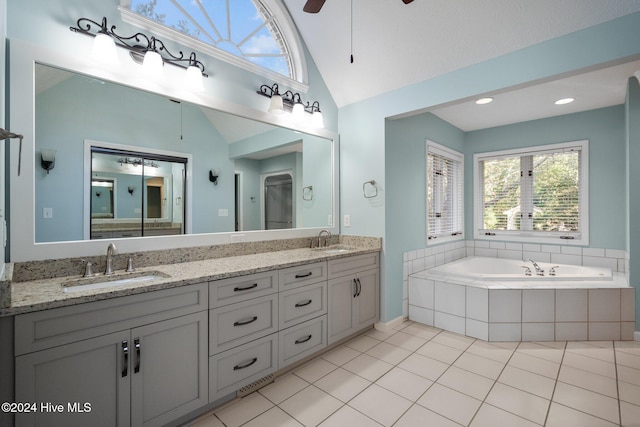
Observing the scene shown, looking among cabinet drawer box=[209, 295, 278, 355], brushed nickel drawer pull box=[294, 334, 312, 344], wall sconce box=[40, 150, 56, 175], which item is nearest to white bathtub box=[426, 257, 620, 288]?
brushed nickel drawer pull box=[294, 334, 312, 344]

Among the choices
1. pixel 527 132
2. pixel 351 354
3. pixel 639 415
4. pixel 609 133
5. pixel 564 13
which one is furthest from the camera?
pixel 527 132

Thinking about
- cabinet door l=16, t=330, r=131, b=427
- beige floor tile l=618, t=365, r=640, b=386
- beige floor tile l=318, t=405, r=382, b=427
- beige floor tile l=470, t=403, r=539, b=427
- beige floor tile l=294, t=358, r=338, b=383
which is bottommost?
beige floor tile l=294, t=358, r=338, b=383

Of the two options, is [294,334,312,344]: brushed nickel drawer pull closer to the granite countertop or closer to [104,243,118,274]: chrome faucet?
the granite countertop

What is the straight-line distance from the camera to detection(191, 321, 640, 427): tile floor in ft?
5.62

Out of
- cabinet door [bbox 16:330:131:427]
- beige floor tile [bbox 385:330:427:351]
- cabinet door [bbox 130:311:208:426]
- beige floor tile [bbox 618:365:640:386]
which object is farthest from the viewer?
beige floor tile [bbox 385:330:427:351]

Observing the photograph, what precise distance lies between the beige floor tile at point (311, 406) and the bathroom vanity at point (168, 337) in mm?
236

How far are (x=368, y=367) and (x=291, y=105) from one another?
238 centimetres

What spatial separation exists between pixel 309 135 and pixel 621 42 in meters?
2.35

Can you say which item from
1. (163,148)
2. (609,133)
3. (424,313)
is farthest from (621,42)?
(163,148)

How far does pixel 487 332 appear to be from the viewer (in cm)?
273

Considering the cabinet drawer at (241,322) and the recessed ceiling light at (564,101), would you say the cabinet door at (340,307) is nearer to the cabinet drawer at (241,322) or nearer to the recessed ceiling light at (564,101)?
the cabinet drawer at (241,322)

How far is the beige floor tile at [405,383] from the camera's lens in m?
1.96

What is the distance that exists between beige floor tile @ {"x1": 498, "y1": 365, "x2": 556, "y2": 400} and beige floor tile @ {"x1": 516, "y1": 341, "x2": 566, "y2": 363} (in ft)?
1.22

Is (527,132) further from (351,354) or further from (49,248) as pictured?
(49,248)
